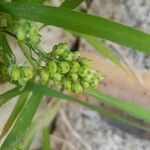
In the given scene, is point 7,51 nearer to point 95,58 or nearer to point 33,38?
point 33,38

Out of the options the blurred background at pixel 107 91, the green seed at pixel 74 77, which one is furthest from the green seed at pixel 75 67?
the blurred background at pixel 107 91

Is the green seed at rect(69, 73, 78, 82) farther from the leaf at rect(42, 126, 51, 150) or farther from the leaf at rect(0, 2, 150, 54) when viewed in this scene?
the leaf at rect(42, 126, 51, 150)

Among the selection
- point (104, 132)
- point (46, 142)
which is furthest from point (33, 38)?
point (104, 132)

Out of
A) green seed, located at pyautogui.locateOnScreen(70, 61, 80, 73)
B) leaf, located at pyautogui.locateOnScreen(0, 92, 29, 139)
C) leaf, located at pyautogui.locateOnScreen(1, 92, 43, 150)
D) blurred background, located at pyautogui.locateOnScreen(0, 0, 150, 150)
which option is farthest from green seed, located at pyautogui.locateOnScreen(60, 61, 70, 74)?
blurred background, located at pyautogui.locateOnScreen(0, 0, 150, 150)

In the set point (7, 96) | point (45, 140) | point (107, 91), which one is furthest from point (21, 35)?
point (107, 91)

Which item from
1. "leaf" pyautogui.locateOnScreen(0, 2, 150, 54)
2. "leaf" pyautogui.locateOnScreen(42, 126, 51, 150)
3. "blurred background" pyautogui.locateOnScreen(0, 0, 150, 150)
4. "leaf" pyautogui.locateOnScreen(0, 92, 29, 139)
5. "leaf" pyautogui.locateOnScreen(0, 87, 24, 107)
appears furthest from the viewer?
"blurred background" pyautogui.locateOnScreen(0, 0, 150, 150)

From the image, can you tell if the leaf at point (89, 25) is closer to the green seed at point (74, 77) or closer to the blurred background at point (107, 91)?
the green seed at point (74, 77)

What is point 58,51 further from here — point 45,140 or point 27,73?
point 45,140

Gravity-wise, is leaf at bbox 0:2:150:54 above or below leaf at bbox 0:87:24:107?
above
